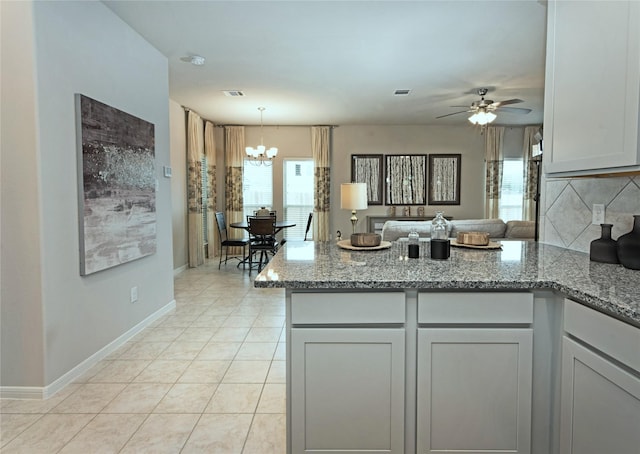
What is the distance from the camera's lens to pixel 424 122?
762 cm

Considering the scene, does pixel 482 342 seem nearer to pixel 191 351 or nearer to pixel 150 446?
pixel 150 446

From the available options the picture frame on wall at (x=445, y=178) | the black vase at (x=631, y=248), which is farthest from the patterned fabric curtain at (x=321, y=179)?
the black vase at (x=631, y=248)

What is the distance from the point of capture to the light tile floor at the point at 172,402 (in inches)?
75.4

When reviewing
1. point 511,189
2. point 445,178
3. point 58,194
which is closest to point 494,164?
point 511,189

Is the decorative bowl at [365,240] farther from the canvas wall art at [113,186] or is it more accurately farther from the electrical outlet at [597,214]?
the canvas wall art at [113,186]

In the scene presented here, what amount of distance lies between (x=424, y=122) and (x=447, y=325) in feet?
22.0

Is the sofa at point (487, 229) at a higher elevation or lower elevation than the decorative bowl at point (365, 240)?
lower

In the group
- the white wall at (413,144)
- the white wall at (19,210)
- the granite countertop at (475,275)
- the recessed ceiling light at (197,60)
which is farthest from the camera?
the white wall at (413,144)

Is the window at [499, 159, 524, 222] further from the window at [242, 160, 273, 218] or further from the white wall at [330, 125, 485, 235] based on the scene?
the window at [242, 160, 273, 218]

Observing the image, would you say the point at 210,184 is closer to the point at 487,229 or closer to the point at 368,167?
the point at 368,167

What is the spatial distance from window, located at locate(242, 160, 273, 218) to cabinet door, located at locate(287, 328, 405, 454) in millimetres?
6584

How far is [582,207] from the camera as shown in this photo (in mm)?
2178

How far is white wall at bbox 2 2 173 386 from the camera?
222 cm

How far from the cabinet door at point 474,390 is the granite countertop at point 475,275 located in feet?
0.69
